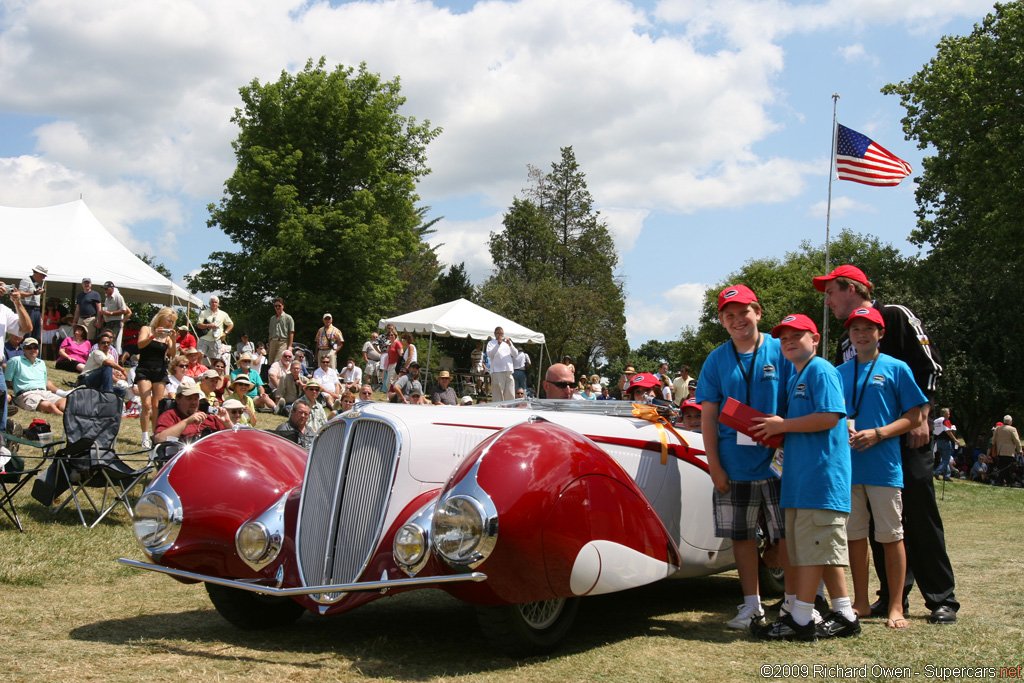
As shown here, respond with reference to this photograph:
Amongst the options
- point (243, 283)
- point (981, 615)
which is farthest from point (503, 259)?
point (981, 615)

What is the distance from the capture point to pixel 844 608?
4.46m

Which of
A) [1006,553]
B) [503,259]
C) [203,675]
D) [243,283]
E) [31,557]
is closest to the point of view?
[203,675]

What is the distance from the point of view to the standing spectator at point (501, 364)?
16766mm

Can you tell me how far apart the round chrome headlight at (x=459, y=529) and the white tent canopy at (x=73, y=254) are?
1658 cm

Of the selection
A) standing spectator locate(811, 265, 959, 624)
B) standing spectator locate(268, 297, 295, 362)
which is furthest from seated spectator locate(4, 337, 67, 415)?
standing spectator locate(811, 265, 959, 624)

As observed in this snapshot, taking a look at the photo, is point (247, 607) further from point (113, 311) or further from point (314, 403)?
point (113, 311)

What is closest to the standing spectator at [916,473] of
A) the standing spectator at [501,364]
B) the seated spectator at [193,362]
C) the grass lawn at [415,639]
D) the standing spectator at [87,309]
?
the grass lawn at [415,639]

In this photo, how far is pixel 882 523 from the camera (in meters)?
4.84

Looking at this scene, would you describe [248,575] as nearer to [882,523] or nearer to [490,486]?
[490,486]

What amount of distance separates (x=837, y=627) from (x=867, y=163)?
15.1 m

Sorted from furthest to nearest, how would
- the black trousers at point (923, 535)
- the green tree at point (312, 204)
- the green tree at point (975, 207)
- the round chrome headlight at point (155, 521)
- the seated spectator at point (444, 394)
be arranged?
the green tree at point (312, 204) < the green tree at point (975, 207) < the seated spectator at point (444, 394) < the black trousers at point (923, 535) < the round chrome headlight at point (155, 521)

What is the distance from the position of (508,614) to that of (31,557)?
15.6 ft

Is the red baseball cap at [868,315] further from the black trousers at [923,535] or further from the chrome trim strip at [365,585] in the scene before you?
the chrome trim strip at [365,585]

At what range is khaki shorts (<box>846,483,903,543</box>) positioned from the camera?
481 cm
